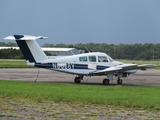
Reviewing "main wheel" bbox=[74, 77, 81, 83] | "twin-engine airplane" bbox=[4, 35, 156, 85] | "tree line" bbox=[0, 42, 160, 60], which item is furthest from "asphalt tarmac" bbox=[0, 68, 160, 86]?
"tree line" bbox=[0, 42, 160, 60]

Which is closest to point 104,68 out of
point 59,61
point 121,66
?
point 121,66

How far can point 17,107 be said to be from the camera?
1353 centimetres

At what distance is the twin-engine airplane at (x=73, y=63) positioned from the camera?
2741 cm

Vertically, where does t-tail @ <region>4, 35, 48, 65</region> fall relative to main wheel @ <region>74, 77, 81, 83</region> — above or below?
above

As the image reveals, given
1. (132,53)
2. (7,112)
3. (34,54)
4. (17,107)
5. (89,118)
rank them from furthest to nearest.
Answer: (132,53)
(34,54)
(17,107)
(7,112)
(89,118)

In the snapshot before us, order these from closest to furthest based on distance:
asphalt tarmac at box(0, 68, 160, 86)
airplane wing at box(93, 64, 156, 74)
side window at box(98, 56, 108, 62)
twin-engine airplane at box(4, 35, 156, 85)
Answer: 1. airplane wing at box(93, 64, 156, 74)
2. twin-engine airplane at box(4, 35, 156, 85)
3. side window at box(98, 56, 108, 62)
4. asphalt tarmac at box(0, 68, 160, 86)

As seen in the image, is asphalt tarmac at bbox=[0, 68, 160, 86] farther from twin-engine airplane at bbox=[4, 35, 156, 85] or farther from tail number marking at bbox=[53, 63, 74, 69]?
tail number marking at bbox=[53, 63, 74, 69]

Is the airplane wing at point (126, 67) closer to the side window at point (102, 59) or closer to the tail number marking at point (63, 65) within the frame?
the side window at point (102, 59)

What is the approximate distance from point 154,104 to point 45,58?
13.7m

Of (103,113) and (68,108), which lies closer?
(103,113)

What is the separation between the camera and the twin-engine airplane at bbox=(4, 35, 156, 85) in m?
27.4

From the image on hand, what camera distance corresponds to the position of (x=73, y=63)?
27.8 meters

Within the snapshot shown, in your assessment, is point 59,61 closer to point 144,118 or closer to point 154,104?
point 154,104

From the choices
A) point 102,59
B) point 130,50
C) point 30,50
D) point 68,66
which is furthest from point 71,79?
point 130,50
